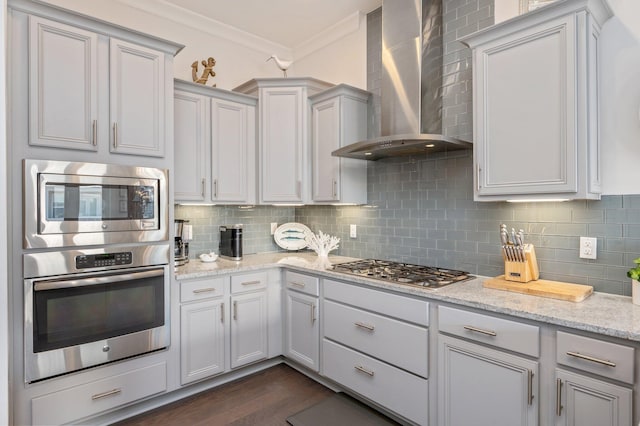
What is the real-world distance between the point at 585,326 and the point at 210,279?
225 centimetres

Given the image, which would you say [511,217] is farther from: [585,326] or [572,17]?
[572,17]

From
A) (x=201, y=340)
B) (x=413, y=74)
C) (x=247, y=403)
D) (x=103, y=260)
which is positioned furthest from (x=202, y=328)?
(x=413, y=74)

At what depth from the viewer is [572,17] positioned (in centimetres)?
179

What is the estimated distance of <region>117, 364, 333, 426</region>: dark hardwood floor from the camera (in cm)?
234

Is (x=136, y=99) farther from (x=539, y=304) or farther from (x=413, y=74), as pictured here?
(x=539, y=304)

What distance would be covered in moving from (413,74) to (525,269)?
1.51 meters

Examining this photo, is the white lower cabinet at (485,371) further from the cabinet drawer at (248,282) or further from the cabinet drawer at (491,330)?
the cabinet drawer at (248,282)

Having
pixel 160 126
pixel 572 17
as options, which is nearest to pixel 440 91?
pixel 572 17

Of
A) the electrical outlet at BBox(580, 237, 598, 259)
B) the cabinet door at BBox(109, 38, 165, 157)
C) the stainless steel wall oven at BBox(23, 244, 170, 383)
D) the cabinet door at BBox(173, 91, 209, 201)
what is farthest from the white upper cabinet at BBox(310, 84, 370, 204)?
the electrical outlet at BBox(580, 237, 598, 259)

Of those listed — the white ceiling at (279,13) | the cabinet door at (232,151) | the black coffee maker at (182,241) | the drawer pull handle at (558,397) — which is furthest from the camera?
the white ceiling at (279,13)

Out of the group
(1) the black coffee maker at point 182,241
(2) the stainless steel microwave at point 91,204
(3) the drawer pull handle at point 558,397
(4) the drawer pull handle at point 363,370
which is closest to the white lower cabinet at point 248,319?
(1) the black coffee maker at point 182,241

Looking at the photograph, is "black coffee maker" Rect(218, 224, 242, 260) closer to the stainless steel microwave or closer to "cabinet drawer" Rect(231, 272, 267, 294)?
"cabinet drawer" Rect(231, 272, 267, 294)

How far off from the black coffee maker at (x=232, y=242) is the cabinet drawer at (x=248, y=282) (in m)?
0.34

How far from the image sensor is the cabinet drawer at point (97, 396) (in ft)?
6.63
